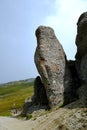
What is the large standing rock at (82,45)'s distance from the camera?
130 feet

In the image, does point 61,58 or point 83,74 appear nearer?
point 83,74

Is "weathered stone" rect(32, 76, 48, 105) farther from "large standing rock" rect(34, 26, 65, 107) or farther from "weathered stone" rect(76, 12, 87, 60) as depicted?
"weathered stone" rect(76, 12, 87, 60)

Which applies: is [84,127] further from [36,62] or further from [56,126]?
[36,62]

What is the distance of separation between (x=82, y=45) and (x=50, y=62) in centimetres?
538

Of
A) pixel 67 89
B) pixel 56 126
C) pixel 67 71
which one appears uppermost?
pixel 67 71

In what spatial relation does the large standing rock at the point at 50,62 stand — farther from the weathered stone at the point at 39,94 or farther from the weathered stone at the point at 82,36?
the weathered stone at the point at 39,94

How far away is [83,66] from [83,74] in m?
1.16

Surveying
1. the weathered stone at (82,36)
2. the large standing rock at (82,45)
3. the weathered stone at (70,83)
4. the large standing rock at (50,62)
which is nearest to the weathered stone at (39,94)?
the large standing rock at (50,62)

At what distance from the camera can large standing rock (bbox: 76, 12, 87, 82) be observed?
39719mm

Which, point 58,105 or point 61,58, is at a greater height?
point 61,58

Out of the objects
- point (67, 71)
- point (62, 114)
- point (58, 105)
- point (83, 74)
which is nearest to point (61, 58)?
point (67, 71)

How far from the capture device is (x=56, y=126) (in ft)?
93.9

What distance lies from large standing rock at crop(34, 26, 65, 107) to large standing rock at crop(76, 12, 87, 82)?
9.18 ft

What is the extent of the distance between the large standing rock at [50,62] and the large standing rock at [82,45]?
9.18 feet
